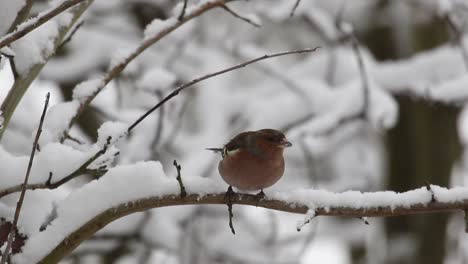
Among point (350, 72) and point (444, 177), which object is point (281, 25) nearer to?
point (350, 72)

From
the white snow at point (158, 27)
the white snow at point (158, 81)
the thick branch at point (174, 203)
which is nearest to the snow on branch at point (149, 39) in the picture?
the white snow at point (158, 27)

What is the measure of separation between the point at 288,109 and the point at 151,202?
3.32 meters

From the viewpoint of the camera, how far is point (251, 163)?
10.0 feet

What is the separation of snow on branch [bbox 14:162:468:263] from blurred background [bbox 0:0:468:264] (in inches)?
71.4

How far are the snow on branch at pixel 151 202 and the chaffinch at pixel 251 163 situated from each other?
73 centimetres

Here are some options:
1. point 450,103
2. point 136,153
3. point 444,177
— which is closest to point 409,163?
point 444,177

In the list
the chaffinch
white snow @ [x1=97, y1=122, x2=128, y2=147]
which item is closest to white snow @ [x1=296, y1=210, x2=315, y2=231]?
white snow @ [x1=97, y1=122, x2=128, y2=147]

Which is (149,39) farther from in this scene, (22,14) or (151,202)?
(151,202)

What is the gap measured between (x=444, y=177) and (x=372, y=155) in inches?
51.0

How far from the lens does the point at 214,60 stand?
6465 mm

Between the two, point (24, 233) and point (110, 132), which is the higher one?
Answer: point (110, 132)

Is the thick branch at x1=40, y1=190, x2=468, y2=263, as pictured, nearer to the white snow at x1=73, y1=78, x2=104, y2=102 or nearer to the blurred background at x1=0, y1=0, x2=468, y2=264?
the white snow at x1=73, y1=78, x2=104, y2=102

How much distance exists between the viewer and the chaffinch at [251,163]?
298cm

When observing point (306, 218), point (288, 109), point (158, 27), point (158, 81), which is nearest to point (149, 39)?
point (158, 27)
